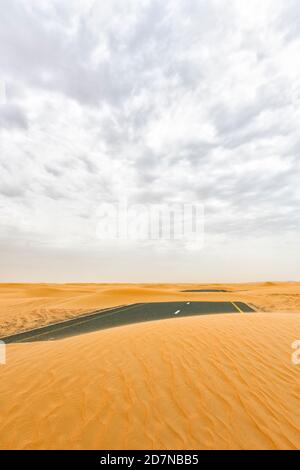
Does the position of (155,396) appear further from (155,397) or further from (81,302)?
(81,302)

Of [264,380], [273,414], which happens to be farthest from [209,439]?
[264,380]

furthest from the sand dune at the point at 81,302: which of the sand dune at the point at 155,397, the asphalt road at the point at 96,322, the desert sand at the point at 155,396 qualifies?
the sand dune at the point at 155,397

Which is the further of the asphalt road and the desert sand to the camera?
the asphalt road

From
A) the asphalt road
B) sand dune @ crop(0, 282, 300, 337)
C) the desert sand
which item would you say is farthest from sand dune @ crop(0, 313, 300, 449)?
sand dune @ crop(0, 282, 300, 337)

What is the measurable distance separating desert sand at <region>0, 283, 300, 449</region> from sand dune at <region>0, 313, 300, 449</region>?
1cm

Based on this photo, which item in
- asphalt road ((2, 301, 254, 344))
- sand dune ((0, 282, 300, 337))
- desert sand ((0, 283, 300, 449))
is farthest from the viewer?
sand dune ((0, 282, 300, 337))

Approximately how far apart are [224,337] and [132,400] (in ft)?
13.4

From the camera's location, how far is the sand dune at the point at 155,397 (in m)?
2.94

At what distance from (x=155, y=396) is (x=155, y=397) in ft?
0.08

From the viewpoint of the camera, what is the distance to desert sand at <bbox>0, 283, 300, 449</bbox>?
2936 mm

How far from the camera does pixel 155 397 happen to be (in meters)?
3.77

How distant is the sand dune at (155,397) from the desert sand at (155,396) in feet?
0.04

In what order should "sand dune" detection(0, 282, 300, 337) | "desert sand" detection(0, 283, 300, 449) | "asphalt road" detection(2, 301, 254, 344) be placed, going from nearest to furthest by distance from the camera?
1. "desert sand" detection(0, 283, 300, 449)
2. "asphalt road" detection(2, 301, 254, 344)
3. "sand dune" detection(0, 282, 300, 337)

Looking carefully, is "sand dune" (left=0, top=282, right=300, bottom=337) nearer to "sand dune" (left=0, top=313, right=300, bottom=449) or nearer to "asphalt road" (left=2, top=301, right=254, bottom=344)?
"asphalt road" (left=2, top=301, right=254, bottom=344)
